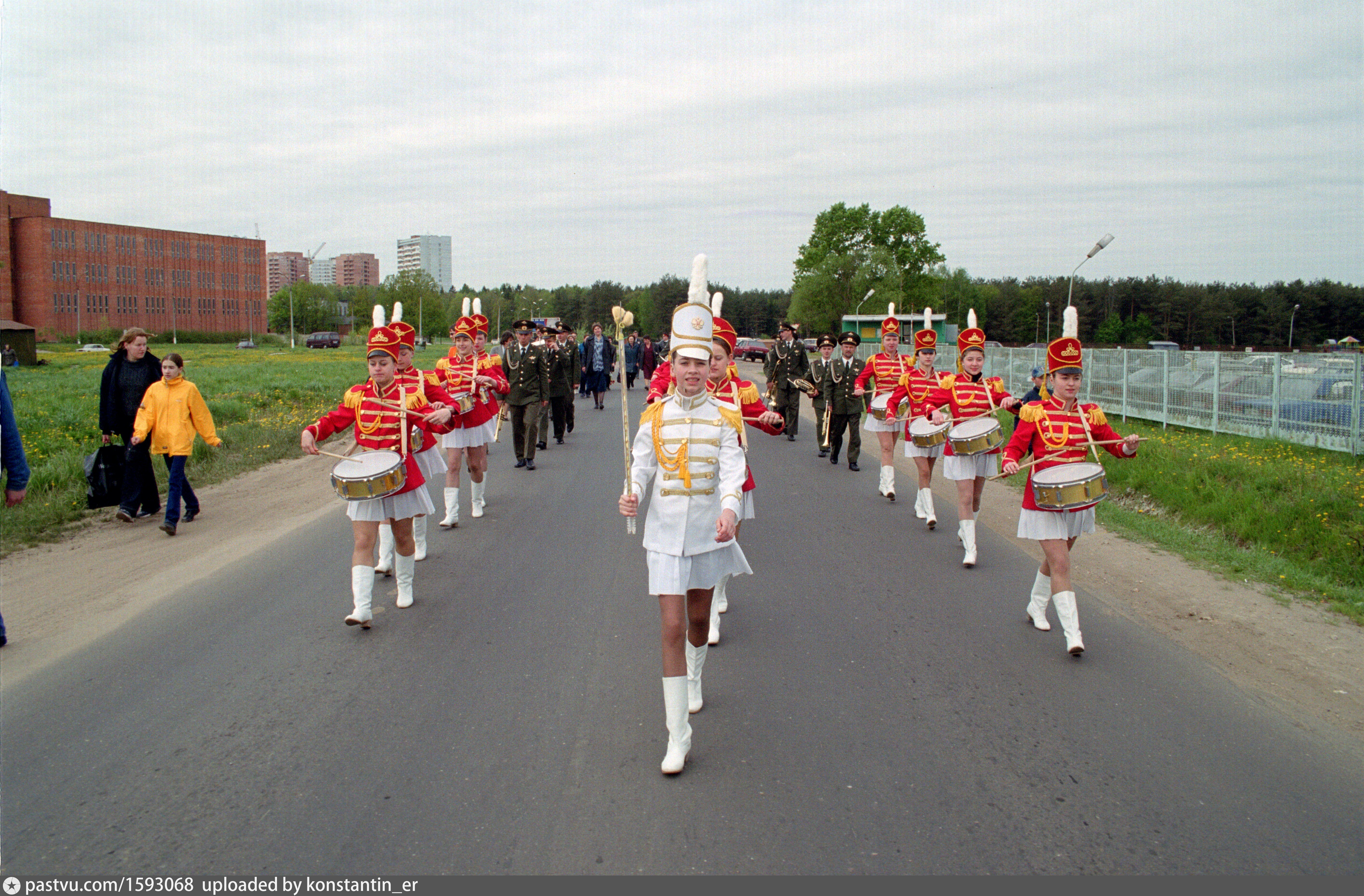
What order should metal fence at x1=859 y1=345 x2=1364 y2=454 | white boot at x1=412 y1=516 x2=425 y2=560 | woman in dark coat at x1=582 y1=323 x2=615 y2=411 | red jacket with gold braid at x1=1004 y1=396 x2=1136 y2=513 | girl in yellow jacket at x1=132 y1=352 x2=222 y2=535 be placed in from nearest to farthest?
red jacket with gold braid at x1=1004 y1=396 x2=1136 y2=513 → white boot at x1=412 y1=516 x2=425 y2=560 → girl in yellow jacket at x1=132 y1=352 x2=222 y2=535 → metal fence at x1=859 y1=345 x2=1364 y2=454 → woman in dark coat at x1=582 y1=323 x2=615 y2=411

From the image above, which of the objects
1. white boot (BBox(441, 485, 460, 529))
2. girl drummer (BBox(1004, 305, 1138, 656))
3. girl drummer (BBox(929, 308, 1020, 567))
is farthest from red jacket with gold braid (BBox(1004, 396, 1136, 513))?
white boot (BBox(441, 485, 460, 529))

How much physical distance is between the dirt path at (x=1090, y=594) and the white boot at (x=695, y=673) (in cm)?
329

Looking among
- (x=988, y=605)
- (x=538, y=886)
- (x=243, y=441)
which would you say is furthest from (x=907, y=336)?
(x=538, y=886)

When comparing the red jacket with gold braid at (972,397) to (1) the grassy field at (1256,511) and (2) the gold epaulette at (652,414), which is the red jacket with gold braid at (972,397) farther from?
(2) the gold epaulette at (652,414)

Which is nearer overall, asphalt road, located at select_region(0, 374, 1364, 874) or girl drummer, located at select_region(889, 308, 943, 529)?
asphalt road, located at select_region(0, 374, 1364, 874)

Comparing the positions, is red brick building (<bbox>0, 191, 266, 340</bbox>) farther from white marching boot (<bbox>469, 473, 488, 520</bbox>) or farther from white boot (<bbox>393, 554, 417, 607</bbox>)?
white boot (<bbox>393, 554, 417, 607</bbox>)

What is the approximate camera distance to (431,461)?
333 inches

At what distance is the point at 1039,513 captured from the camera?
6.09m

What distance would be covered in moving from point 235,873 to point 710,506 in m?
2.54

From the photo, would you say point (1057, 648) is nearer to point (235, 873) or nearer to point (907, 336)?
point (235, 873)

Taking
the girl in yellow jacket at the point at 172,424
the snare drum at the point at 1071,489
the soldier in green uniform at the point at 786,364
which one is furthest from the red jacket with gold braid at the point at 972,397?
the girl in yellow jacket at the point at 172,424

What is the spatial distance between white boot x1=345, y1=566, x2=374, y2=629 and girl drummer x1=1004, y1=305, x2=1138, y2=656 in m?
4.55

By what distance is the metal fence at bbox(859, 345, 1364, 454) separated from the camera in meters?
12.0

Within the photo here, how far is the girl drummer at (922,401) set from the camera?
31.5 feet
